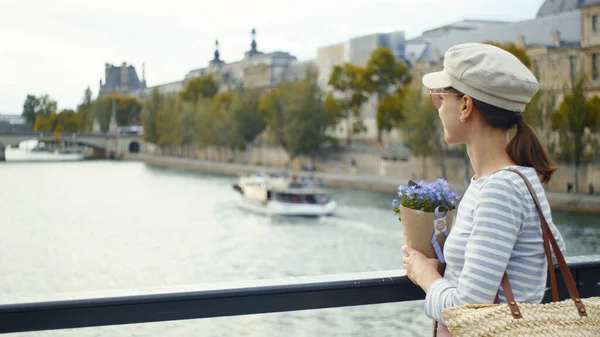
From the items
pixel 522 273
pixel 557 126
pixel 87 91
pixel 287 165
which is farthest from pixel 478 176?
pixel 87 91

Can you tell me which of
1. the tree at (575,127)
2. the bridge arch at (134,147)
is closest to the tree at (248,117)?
the bridge arch at (134,147)

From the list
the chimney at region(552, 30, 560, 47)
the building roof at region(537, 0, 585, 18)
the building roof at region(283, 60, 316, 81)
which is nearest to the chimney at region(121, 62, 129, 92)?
the building roof at region(283, 60, 316, 81)

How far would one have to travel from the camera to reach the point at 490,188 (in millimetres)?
1274

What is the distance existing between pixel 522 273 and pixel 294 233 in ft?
59.2

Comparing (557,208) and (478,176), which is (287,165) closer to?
(557,208)

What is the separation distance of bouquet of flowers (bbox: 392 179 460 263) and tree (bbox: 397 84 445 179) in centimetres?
2371

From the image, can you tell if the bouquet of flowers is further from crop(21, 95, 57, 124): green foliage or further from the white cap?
crop(21, 95, 57, 124): green foliage

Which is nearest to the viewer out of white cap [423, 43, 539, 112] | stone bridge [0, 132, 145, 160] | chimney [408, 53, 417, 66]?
white cap [423, 43, 539, 112]

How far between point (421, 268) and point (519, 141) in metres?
0.30

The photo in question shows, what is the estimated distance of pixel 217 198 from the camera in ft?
90.3

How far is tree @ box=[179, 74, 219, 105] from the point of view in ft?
180

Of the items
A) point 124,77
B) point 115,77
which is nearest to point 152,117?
point 124,77

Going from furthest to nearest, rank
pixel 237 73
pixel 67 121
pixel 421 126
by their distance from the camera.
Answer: pixel 237 73
pixel 67 121
pixel 421 126

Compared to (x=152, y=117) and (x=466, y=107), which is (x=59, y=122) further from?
(x=466, y=107)
